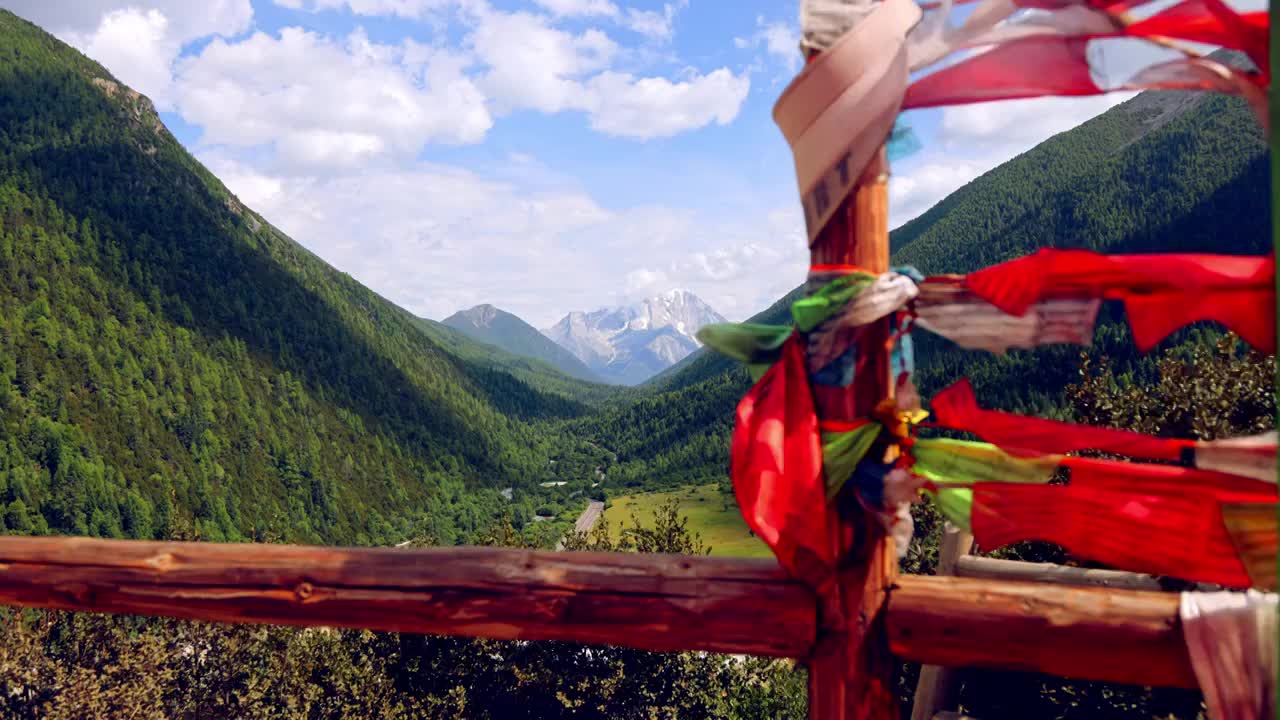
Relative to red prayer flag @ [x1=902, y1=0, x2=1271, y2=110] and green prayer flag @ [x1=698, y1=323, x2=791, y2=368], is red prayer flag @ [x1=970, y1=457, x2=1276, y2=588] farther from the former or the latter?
red prayer flag @ [x1=902, y1=0, x2=1271, y2=110]

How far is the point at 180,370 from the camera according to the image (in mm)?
101625

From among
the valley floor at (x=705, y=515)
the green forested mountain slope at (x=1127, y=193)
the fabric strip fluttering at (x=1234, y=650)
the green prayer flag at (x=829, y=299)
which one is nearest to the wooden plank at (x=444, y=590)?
the green prayer flag at (x=829, y=299)

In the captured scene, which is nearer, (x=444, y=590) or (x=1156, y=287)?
(x=1156, y=287)

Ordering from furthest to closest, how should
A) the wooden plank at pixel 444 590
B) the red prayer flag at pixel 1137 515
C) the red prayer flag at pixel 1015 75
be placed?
the wooden plank at pixel 444 590, the red prayer flag at pixel 1015 75, the red prayer flag at pixel 1137 515

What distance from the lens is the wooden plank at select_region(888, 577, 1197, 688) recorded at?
1.91 m

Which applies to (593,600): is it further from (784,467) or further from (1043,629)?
(1043,629)

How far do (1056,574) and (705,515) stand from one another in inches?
3576

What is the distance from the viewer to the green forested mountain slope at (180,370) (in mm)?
82875

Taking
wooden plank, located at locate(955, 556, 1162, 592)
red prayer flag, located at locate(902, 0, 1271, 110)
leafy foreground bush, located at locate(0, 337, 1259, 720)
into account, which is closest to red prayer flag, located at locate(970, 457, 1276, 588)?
red prayer flag, located at locate(902, 0, 1271, 110)

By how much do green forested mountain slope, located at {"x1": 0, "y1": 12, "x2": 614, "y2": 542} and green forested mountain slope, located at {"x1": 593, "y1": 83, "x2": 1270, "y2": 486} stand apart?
90.7ft

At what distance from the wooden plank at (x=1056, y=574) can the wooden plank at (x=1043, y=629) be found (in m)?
2.42

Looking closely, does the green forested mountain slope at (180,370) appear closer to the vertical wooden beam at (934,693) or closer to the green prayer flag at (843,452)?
the vertical wooden beam at (934,693)

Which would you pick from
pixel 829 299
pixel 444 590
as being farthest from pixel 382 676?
pixel 829 299

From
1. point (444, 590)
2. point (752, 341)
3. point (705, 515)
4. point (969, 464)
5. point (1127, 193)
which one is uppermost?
point (1127, 193)
